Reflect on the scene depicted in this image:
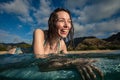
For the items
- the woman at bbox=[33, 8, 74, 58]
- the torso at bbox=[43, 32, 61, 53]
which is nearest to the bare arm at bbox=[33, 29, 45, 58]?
the woman at bbox=[33, 8, 74, 58]

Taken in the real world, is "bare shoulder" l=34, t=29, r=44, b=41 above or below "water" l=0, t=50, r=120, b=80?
above

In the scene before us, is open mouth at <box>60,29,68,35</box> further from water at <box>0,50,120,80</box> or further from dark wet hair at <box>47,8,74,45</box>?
water at <box>0,50,120,80</box>

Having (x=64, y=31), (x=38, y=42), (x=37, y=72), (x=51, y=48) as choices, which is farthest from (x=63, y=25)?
(x=37, y=72)

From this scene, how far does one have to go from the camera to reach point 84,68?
423 centimetres

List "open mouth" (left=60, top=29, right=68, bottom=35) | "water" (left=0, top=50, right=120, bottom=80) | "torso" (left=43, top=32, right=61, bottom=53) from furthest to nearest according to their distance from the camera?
1. "torso" (left=43, top=32, right=61, bottom=53)
2. "open mouth" (left=60, top=29, right=68, bottom=35)
3. "water" (left=0, top=50, right=120, bottom=80)

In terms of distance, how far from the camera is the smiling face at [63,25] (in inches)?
223

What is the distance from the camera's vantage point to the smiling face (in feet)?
18.6

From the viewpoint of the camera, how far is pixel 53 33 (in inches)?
250

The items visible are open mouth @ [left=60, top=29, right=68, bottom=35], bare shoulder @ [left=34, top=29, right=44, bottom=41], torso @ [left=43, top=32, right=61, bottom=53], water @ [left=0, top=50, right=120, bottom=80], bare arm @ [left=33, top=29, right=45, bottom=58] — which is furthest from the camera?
torso @ [left=43, top=32, right=61, bottom=53]

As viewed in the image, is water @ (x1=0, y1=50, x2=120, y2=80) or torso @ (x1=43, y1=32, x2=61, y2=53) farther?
torso @ (x1=43, y1=32, x2=61, y2=53)

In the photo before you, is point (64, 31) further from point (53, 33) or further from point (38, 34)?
point (38, 34)

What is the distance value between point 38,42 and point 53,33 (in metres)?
0.65

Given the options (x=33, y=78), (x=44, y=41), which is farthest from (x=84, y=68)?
(x=44, y=41)

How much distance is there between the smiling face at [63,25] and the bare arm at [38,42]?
0.70m
